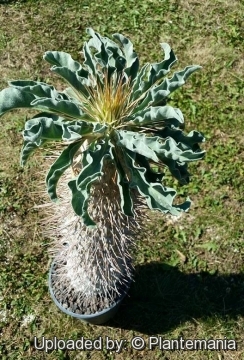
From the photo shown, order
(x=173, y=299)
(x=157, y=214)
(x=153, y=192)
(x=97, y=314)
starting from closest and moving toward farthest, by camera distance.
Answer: (x=153, y=192)
(x=97, y=314)
(x=173, y=299)
(x=157, y=214)

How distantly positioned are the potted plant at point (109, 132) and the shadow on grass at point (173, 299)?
4.27 ft

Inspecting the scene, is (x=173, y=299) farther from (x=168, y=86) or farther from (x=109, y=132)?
(x=168, y=86)

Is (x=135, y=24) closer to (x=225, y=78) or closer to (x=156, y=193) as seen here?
(x=225, y=78)

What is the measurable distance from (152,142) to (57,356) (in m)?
2.20

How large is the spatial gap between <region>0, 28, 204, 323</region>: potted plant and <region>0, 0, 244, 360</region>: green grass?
2.59 ft

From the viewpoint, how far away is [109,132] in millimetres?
2240

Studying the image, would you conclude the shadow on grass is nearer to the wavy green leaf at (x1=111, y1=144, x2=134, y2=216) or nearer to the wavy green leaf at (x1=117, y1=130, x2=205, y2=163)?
the wavy green leaf at (x1=111, y1=144, x2=134, y2=216)

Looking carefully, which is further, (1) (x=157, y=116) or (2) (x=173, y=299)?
(2) (x=173, y=299)

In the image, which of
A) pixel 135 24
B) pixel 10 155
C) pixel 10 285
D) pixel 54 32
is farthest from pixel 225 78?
pixel 10 285

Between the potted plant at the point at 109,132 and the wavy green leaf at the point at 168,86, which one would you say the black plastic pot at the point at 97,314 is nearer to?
the potted plant at the point at 109,132

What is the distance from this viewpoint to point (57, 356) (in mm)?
3658

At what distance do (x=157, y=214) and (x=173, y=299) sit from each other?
0.68 m

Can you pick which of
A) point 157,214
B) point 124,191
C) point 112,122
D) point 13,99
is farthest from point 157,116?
point 157,214

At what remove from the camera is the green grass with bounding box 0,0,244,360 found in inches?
149
